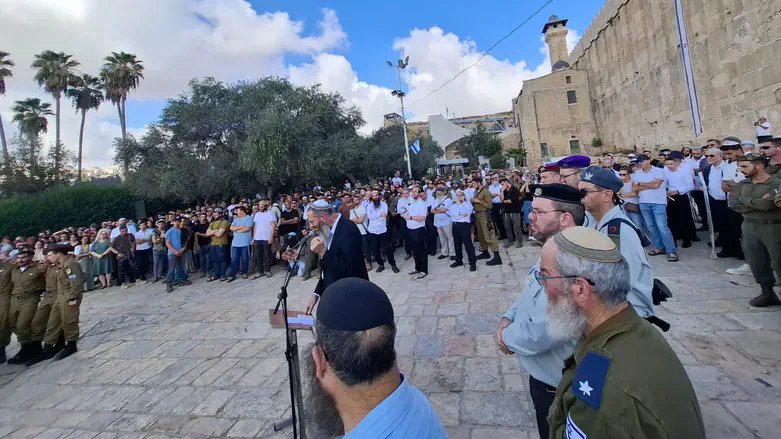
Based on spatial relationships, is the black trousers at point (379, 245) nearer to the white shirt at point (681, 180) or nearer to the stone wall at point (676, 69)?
the white shirt at point (681, 180)

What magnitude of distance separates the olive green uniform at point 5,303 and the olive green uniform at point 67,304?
53 centimetres

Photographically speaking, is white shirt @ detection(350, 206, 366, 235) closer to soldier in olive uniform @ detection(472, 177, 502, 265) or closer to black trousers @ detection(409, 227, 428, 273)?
black trousers @ detection(409, 227, 428, 273)

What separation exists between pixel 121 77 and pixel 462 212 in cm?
2967

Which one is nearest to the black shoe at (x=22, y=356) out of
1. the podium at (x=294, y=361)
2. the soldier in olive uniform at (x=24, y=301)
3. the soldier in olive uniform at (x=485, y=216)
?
the soldier in olive uniform at (x=24, y=301)

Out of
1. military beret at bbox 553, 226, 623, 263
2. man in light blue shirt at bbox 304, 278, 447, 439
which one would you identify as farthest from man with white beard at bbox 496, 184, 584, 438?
man in light blue shirt at bbox 304, 278, 447, 439

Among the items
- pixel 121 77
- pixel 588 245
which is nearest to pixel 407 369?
pixel 588 245

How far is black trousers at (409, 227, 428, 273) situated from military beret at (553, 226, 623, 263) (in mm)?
5654

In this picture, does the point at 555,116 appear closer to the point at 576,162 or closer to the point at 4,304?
the point at 576,162

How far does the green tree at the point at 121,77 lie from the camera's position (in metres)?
25.7

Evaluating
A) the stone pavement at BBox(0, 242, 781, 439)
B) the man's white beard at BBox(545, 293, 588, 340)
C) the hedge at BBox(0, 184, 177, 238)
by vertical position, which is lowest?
the stone pavement at BBox(0, 242, 781, 439)

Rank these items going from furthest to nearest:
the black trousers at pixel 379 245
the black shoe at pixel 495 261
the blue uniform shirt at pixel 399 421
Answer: the black trousers at pixel 379 245, the black shoe at pixel 495 261, the blue uniform shirt at pixel 399 421

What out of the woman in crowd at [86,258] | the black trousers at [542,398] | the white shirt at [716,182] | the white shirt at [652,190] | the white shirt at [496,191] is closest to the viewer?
the black trousers at [542,398]

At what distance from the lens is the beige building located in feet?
110

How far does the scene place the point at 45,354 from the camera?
5203 millimetres
